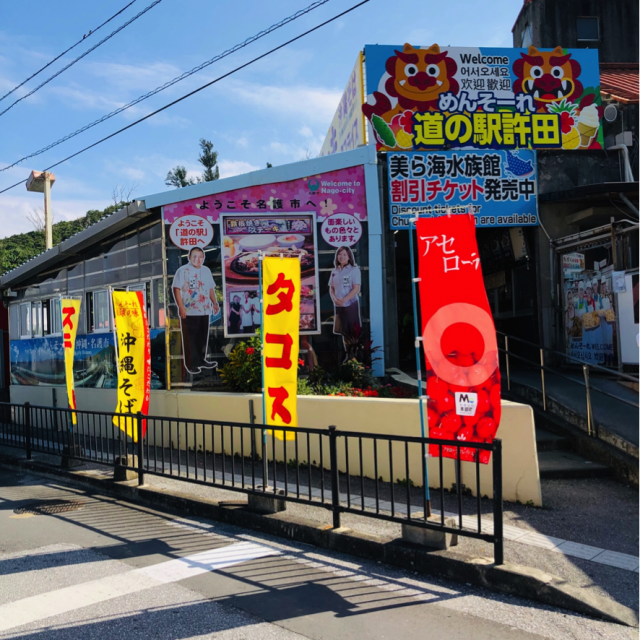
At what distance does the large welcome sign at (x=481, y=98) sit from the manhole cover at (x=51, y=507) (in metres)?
9.04

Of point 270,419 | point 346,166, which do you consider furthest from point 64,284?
point 270,419

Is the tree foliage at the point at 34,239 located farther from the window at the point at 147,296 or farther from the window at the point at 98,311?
the window at the point at 147,296

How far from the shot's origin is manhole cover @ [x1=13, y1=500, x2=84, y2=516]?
786 cm

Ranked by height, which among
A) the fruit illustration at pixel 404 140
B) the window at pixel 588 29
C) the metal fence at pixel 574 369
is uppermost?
the window at pixel 588 29

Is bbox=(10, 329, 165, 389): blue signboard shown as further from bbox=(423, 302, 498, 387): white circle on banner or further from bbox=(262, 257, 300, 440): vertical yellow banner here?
bbox=(423, 302, 498, 387): white circle on banner

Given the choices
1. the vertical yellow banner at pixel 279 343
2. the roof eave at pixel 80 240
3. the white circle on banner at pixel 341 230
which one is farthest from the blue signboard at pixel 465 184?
the vertical yellow banner at pixel 279 343

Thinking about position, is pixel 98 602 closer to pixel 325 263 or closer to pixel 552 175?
pixel 325 263

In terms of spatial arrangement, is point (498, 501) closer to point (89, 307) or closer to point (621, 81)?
point (89, 307)

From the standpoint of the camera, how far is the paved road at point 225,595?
166 inches

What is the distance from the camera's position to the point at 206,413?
36.3 ft

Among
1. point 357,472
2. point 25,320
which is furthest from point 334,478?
point 25,320

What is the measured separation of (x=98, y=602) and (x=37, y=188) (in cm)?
2230

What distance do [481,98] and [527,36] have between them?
603 inches

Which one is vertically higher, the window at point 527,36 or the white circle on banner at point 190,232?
the window at point 527,36
